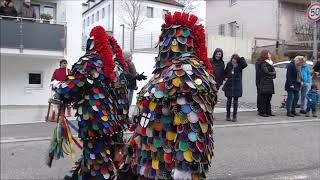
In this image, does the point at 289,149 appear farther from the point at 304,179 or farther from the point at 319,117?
the point at 319,117

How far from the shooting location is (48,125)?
1128cm

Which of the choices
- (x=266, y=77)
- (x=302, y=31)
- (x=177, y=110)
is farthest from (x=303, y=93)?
(x=302, y=31)

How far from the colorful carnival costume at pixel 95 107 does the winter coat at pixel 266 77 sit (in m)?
7.27

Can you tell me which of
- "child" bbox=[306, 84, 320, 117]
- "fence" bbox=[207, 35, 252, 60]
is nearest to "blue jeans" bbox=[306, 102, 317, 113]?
"child" bbox=[306, 84, 320, 117]

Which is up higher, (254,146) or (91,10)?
(91,10)

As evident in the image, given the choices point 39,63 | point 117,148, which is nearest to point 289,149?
point 117,148

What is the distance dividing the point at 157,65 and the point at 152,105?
0.35 m

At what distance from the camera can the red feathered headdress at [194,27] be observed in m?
3.23

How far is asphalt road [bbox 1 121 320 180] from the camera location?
632 centimetres

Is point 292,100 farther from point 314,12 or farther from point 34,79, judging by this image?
point 34,79

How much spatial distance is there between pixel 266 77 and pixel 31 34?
439 inches

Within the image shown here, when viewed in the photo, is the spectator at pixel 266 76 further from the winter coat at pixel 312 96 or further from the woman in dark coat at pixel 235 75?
the winter coat at pixel 312 96

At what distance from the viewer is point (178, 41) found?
3.17m

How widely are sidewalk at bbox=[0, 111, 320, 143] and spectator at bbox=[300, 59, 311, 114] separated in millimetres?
572
